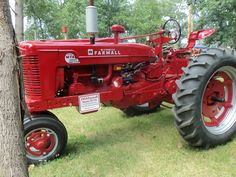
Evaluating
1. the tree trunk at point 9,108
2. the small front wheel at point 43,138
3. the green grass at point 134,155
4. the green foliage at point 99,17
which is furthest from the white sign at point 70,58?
the green foliage at point 99,17

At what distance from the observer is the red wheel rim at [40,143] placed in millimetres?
3369

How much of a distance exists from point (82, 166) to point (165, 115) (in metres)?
2.37

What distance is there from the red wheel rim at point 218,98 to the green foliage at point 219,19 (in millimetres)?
7468

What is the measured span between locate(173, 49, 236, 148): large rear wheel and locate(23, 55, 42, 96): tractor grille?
1631 mm

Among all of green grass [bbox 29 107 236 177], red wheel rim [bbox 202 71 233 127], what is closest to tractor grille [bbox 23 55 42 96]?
green grass [bbox 29 107 236 177]

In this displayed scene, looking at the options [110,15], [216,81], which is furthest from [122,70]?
[110,15]

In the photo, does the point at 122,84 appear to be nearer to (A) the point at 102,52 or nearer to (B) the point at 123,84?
(B) the point at 123,84

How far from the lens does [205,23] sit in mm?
11672

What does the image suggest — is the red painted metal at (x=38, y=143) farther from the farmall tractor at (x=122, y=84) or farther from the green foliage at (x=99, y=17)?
the green foliage at (x=99, y=17)

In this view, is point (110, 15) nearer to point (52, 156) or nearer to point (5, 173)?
point (52, 156)

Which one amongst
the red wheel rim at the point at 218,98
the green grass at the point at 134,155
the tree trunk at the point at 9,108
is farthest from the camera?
the red wheel rim at the point at 218,98

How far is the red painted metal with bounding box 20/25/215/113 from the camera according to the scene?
135 inches

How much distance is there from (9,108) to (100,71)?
186 centimetres

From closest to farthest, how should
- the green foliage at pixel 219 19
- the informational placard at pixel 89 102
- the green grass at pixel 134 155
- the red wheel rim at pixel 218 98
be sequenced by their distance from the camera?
the green grass at pixel 134 155 < the informational placard at pixel 89 102 < the red wheel rim at pixel 218 98 < the green foliage at pixel 219 19
